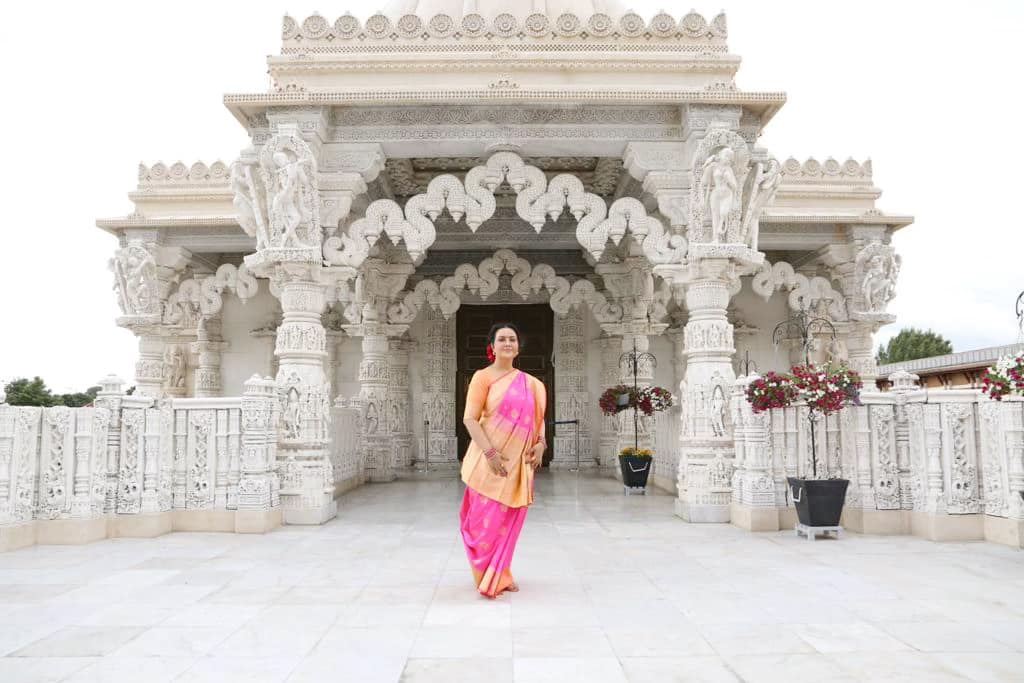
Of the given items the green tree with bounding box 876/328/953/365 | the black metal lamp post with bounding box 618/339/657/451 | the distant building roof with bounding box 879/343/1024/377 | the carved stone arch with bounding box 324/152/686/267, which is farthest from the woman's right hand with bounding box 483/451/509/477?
the green tree with bounding box 876/328/953/365

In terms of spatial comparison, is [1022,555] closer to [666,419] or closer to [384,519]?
[666,419]

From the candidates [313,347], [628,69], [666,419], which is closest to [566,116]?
[628,69]

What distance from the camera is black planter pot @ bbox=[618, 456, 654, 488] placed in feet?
31.6

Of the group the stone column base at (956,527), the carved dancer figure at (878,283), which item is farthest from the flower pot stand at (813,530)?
the carved dancer figure at (878,283)

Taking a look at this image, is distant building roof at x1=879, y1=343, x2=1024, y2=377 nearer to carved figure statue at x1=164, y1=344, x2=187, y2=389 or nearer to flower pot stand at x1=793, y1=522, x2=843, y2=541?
flower pot stand at x1=793, y1=522, x2=843, y2=541

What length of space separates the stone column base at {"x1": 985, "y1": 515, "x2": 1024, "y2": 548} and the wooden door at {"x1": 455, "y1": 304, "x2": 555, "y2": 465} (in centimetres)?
851

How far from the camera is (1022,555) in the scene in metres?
5.60

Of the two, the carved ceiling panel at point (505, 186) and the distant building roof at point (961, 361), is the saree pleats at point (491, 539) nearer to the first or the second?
the carved ceiling panel at point (505, 186)

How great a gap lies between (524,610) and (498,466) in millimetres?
808

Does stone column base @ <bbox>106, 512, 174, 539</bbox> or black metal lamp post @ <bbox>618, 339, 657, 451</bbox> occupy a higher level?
black metal lamp post @ <bbox>618, 339, 657, 451</bbox>

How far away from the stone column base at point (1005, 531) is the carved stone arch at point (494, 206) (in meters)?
3.68

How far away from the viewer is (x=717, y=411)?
7398 mm

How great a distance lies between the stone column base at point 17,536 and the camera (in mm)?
5918

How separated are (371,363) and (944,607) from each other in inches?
359
